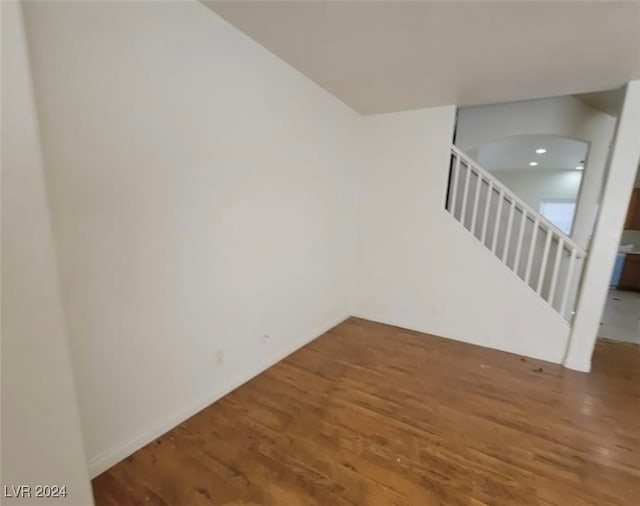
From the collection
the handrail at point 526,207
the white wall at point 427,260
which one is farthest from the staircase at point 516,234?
the white wall at point 427,260

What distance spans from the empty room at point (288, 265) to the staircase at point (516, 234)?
28 millimetres

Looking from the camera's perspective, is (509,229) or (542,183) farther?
(542,183)

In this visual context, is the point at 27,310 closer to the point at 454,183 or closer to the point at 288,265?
the point at 288,265

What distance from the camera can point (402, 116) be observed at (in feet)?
11.4

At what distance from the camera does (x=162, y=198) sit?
1753 mm

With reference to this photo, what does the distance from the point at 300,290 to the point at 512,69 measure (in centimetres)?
255

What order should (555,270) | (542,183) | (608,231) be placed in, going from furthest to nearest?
(542,183) → (555,270) → (608,231)

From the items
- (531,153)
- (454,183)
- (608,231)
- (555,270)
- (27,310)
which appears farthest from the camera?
(531,153)

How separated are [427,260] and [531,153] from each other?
13.5ft

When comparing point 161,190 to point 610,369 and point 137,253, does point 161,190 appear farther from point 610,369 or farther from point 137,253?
point 610,369

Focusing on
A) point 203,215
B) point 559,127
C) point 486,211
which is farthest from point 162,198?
point 559,127

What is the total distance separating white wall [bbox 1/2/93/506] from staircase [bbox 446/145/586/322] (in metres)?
3.37

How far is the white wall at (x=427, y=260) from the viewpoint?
3111 mm

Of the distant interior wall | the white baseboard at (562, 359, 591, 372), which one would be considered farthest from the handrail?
the white baseboard at (562, 359, 591, 372)
